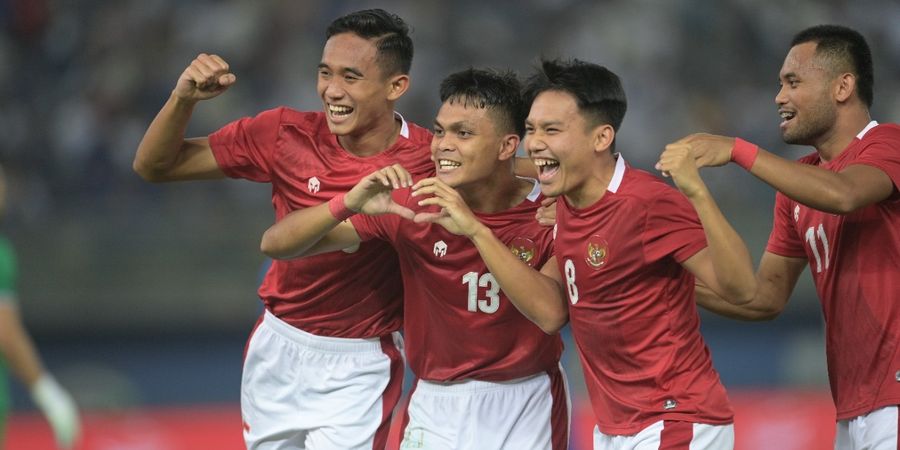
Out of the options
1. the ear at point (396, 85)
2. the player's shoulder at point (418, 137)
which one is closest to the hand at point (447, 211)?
the player's shoulder at point (418, 137)

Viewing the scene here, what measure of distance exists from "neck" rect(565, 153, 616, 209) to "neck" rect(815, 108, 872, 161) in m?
0.90

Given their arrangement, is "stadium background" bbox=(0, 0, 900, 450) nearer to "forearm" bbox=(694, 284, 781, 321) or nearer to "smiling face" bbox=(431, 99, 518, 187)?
"forearm" bbox=(694, 284, 781, 321)

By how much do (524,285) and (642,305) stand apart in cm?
43

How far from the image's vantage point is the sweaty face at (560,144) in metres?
4.66

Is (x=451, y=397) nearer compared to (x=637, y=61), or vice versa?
(x=451, y=397)

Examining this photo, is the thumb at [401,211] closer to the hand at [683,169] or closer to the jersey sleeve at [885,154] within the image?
the hand at [683,169]

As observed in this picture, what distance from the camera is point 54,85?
11000mm

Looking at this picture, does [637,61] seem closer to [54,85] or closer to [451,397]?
[54,85]

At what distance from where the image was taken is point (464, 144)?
4.96 metres

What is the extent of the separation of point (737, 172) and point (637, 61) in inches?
57.8

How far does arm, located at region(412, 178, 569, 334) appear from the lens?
14.9ft

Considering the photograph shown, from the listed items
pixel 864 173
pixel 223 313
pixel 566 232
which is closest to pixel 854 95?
pixel 864 173

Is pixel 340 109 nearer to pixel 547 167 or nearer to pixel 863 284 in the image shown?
pixel 547 167

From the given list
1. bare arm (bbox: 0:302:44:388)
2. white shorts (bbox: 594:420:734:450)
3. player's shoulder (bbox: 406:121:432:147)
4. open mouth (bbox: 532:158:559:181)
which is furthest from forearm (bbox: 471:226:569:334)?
A: bare arm (bbox: 0:302:44:388)
